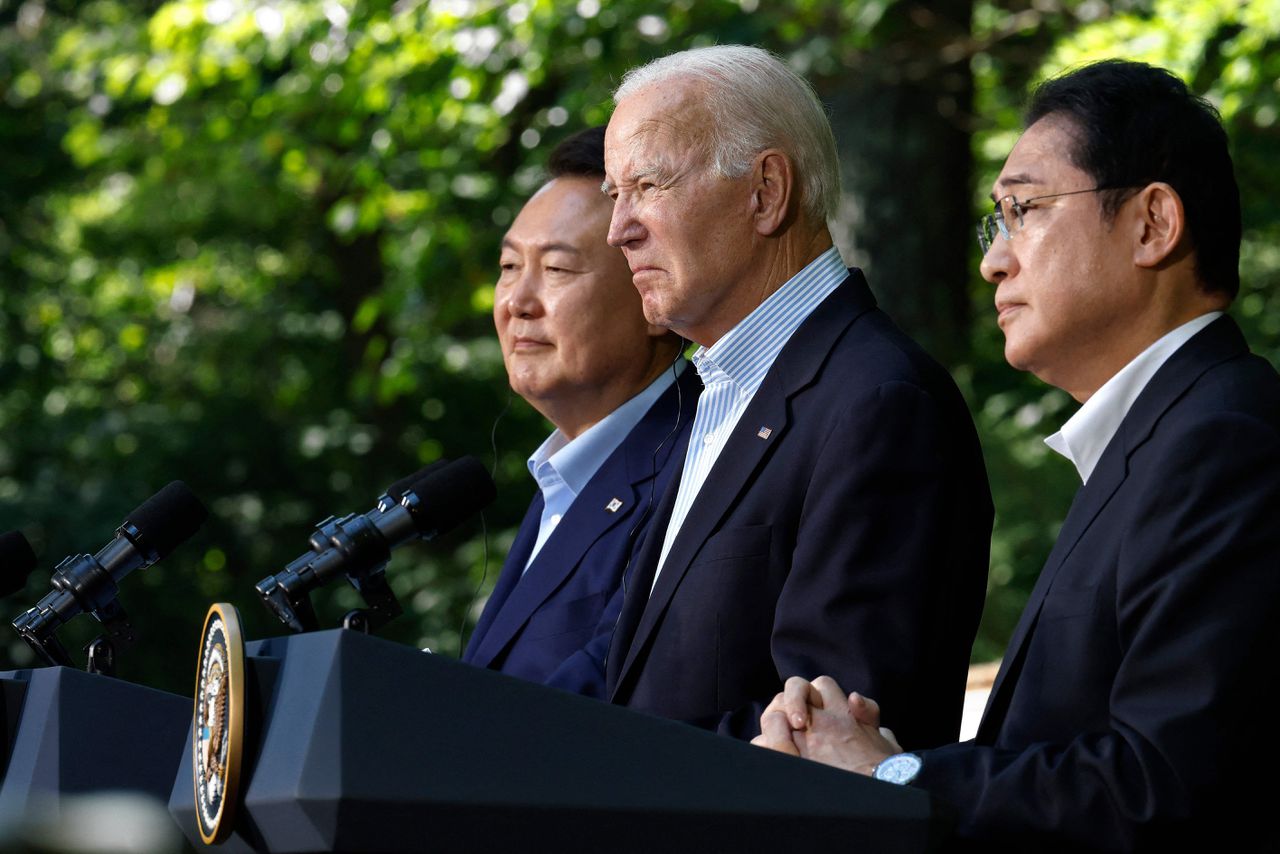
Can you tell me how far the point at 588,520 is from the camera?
12.9 feet

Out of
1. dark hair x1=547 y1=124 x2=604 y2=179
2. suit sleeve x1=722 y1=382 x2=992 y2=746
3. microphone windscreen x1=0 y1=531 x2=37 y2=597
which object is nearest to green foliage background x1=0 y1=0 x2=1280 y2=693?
dark hair x1=547 y1=124 x2=604 y2=179

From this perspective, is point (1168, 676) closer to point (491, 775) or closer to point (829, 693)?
point (829, 693)

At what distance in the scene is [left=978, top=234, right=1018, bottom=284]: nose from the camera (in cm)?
292

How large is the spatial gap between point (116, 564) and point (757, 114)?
152 centimetres

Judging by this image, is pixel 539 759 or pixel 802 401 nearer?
pixel 539 759

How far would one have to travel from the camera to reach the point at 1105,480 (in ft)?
8.50

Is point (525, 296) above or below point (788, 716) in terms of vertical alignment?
above

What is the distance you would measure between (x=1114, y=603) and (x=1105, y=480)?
22 centimetres

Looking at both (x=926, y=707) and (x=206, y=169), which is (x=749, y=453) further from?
(x=206, y=169)

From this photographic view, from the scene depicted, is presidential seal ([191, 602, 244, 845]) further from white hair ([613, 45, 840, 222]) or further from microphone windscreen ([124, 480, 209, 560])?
white hair ([613, 45, 840, 222])

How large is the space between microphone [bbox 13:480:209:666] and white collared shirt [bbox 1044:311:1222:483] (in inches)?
61.7

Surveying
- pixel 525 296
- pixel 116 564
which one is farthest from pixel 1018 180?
pixel 116 564

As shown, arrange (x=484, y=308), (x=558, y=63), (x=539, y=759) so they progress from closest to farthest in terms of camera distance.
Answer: (x=539, y=759) < (x=558, y=63) < (x=484, y=308)

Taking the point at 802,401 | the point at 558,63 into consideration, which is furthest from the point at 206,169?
the point at 802,401
